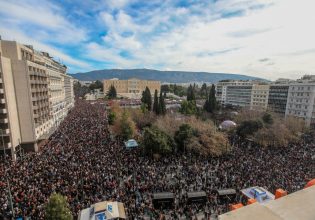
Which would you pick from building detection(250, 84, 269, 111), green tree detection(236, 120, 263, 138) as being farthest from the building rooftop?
building detection(250, 84, 269, 111)

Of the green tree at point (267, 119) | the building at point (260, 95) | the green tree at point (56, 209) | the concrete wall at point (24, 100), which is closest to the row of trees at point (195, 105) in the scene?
the green tree at point (267, 119)

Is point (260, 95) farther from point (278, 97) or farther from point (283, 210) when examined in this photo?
point (283, 210)

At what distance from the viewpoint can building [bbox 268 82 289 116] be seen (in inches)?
2384

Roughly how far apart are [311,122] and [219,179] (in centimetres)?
4598

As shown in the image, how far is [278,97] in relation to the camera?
63469 mm

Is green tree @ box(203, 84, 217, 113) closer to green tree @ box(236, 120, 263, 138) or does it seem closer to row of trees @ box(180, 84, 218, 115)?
row of trees @ box(180, 84, 218, 115)

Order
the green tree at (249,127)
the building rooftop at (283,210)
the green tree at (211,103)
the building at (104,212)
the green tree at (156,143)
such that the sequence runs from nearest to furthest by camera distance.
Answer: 1. the building rooftop at (283,210)
2. the building at (104,212)
3. the green tree at (156,143)
4. the green tree at (249,127)
5. the green tree at (211,103)

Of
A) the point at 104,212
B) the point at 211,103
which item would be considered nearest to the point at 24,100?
the point at 104,212

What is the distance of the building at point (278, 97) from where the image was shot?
60562 mm

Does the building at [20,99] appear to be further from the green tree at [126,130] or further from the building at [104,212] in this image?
the building at [104,212]

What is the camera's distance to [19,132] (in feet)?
87.7

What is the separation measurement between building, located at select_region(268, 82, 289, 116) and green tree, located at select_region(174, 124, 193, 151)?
4271 centimetres

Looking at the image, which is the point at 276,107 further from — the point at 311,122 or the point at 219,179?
the point at 219,179

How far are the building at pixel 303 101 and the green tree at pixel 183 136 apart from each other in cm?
3789
